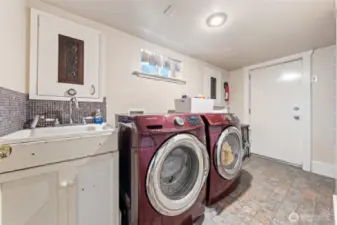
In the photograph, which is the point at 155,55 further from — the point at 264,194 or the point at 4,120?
the point at 264,194

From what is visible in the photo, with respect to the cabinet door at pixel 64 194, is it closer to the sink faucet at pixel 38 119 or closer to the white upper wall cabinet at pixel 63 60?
the sink faucet at pixel 38 119

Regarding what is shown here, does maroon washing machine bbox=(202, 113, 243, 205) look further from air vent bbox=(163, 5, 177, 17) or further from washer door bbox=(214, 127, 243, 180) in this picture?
air vent bbox=(163, 5, 177, 17)

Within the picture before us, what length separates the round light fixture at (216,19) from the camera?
179 cm

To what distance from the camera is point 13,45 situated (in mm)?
1215

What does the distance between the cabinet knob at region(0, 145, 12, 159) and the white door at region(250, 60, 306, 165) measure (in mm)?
3553

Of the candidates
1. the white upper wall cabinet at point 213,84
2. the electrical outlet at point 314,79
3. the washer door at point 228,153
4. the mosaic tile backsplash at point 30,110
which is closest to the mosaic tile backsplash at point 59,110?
the mosaic tile backsplash at point 30,110

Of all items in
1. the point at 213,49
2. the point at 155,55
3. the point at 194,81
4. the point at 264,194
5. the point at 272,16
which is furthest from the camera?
the point at 194,81

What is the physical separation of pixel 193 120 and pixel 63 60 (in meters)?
1.38

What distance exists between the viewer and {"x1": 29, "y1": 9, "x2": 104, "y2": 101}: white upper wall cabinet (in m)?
1.50

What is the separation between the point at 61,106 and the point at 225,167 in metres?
1.77

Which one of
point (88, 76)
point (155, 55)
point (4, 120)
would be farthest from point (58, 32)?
point (155, 55)

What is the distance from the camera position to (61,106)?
165 centimetres

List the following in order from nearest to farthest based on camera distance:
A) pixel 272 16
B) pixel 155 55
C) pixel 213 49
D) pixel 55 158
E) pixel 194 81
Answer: pixel 55 158, pixel 272 16, pixel 155 55, pixel 213 49, pixel 194 81

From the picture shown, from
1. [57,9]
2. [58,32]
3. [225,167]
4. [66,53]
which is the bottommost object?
[225,167]
